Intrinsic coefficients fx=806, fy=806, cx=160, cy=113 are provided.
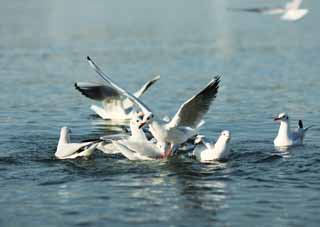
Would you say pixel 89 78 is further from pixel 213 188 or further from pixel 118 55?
pixel 213 188

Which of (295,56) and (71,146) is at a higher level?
(295,56)

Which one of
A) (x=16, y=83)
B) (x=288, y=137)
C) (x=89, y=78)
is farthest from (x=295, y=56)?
(x=288, y=137)

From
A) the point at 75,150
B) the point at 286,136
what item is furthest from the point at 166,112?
the point at 75,150

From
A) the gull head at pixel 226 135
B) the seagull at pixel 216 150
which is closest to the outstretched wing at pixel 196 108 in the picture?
the seagull at pixel 216 150

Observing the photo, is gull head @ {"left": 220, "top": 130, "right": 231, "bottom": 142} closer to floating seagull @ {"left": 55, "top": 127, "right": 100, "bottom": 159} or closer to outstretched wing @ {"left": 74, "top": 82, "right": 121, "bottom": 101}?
floating seagull @ {"left": 55, "top": 127, "right": 100, "bottom": 159}

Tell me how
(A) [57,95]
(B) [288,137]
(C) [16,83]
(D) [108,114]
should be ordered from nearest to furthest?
(B) [288,137], (D) [108,114], (A) [57,95], (C) [16,83]

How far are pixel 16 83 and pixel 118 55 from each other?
7.60m

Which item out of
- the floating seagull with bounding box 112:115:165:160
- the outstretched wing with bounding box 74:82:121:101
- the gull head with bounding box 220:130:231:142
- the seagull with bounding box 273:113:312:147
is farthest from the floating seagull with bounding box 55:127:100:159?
the outstretched wing with bounding box 74:82:121:101

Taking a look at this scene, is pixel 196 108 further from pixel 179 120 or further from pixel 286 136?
pixel 286 136

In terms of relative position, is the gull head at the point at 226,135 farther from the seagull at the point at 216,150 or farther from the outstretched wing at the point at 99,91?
the outstretched wing at the point at 99,91

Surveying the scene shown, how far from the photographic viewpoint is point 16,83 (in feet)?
82.4

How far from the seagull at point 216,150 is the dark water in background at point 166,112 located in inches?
8.8

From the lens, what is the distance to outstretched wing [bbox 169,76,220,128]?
44.9ft

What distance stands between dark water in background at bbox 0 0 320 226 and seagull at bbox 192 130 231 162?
223 millimetres
